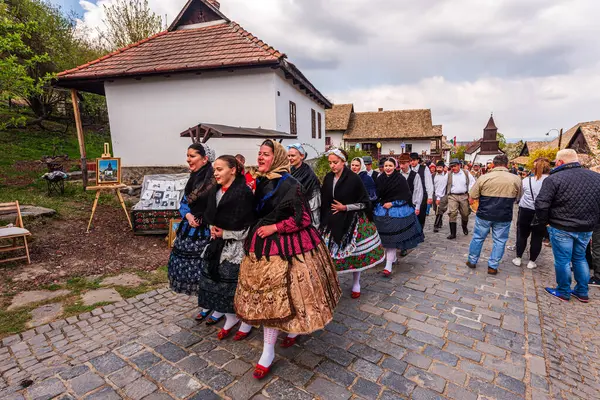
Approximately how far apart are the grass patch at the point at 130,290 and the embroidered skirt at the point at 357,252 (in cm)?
291

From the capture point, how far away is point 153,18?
18.1 m

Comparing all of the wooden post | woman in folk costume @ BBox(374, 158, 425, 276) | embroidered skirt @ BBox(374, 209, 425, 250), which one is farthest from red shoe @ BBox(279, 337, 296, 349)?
the wooden post

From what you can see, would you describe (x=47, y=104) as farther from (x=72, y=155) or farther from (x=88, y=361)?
(x=88, y=361)

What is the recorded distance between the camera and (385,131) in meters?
35.1

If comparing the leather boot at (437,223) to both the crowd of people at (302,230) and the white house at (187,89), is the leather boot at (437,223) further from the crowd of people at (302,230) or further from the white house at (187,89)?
the white house at (187,89)

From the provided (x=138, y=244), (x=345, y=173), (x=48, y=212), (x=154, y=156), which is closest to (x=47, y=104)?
(x=154, y=156)

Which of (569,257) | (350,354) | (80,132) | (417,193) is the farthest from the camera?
(80,132)

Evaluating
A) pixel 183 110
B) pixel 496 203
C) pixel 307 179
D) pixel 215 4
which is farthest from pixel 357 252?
pixel 215 4

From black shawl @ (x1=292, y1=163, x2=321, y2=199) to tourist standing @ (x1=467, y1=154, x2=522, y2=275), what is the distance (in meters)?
3.06

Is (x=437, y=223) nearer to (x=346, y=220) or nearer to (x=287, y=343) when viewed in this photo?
(x=346, y=220)

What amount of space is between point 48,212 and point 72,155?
11498mm

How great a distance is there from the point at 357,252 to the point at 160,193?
539 centimetres

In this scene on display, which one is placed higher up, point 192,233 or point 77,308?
point 192,233

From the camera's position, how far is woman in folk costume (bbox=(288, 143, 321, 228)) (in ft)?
12.8
